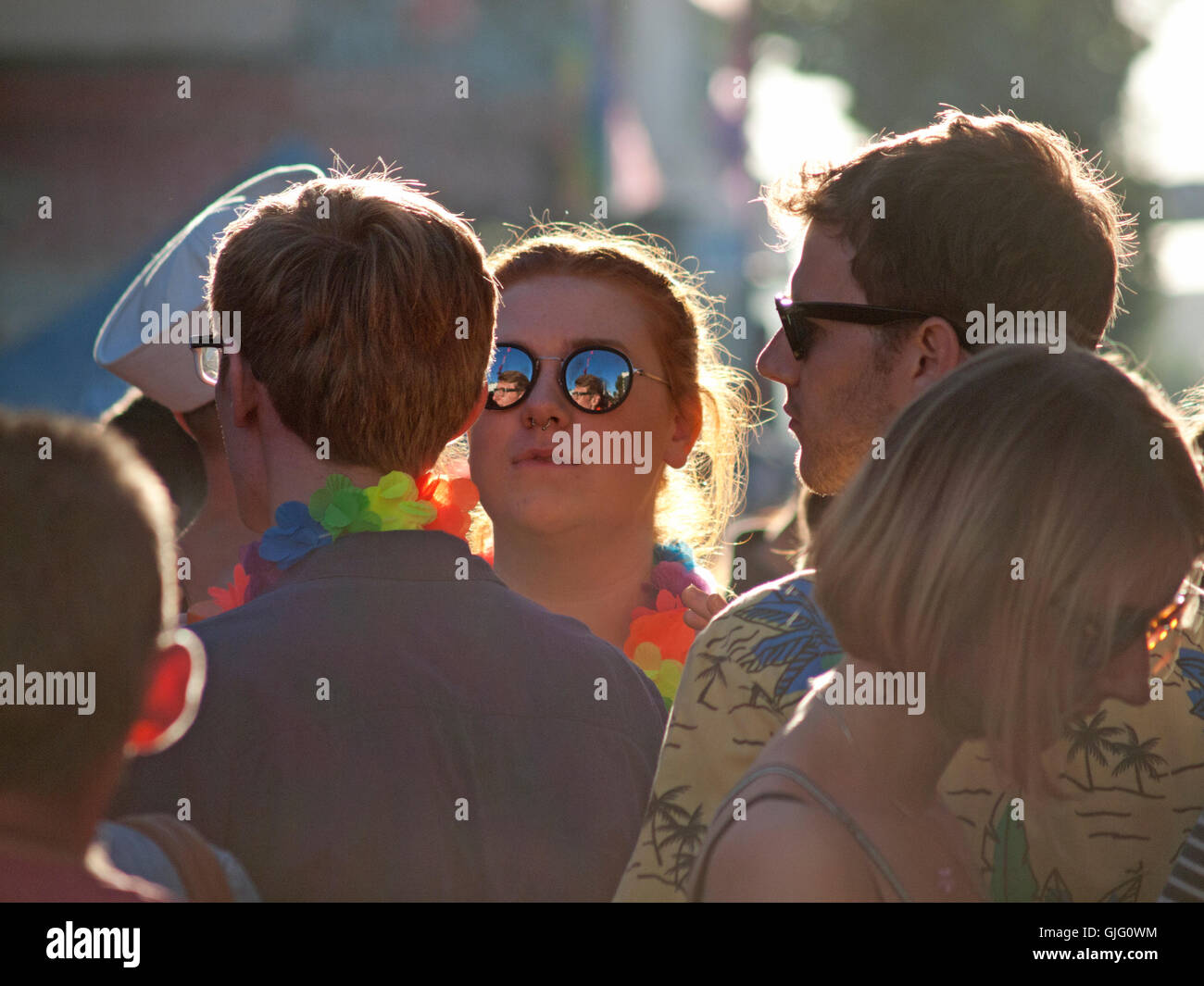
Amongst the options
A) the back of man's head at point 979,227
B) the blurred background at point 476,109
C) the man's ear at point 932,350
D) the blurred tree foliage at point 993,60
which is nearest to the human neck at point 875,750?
the man's ear at point 932,350

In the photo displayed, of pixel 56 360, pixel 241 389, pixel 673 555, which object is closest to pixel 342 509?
pixel 241 389

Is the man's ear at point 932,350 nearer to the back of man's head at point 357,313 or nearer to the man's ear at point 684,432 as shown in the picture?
the back of man's head at point 357,313

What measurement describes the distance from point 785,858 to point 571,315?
7.08ft

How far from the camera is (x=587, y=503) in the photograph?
342 centimetres

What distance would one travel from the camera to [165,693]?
58.9 inches

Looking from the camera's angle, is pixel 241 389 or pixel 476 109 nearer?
pixel 241 389

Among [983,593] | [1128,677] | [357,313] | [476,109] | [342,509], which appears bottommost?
[1128,677]

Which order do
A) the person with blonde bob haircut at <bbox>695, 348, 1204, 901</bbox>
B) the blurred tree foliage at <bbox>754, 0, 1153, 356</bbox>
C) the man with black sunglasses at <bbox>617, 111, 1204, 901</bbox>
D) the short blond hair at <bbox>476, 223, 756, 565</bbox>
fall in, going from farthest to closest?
1. the blurred tree foliage at <bbox>754, 0, 1153, 356</bbox>
2. the short blond hair at <bbox>476, 223, 756, 565</bbox>
3. the man with black sunglasses at <bbox>617, 111, 1204, 901</bbox>
4. the person with blonde bob haircut at <bbox>695, 348, 1204, 901</bbox>

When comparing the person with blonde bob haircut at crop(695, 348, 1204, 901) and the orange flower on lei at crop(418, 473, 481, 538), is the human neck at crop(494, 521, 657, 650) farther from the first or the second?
the person with blonde bob haircut at crop(695, 348, 1204, 901)

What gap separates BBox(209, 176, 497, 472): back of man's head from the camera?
2209 mm

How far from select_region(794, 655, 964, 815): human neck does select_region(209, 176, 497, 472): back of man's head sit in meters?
0.90

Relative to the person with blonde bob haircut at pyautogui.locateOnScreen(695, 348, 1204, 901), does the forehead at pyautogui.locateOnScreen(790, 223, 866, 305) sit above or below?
above

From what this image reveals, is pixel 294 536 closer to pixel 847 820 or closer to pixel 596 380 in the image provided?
pixel 847 820

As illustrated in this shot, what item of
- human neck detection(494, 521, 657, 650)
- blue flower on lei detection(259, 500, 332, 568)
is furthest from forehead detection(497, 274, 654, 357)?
blue flower on lei detection(259, 500, 332, 568)
